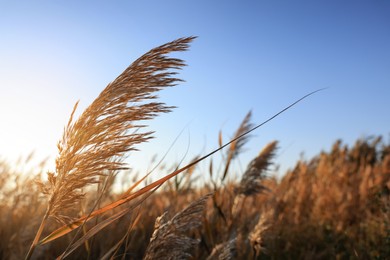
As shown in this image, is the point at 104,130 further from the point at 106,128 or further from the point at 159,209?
the point at 159,209

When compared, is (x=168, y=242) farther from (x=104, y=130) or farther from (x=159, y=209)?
(x=159, y=209)

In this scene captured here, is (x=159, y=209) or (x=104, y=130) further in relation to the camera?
(x=159, y=209)

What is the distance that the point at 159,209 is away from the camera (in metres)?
4.96

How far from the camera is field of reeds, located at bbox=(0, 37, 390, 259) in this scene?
1.31 metres

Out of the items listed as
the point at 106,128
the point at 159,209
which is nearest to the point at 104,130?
the point at 106,128

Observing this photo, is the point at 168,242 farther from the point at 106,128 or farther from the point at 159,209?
the point at 159,209

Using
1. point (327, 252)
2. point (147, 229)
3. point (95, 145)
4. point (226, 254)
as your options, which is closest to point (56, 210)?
point (95, 145)

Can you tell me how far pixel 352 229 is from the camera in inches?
202

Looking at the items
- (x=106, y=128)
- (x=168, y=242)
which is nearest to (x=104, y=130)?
(x=106, y=128)

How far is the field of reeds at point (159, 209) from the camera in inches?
51.4

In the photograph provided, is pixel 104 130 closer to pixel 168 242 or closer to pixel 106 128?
pixel 106 128

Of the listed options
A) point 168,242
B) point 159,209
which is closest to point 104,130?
point 168,242

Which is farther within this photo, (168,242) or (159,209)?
(159,209)

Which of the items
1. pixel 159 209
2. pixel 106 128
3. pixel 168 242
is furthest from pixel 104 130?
pixel 159 209
